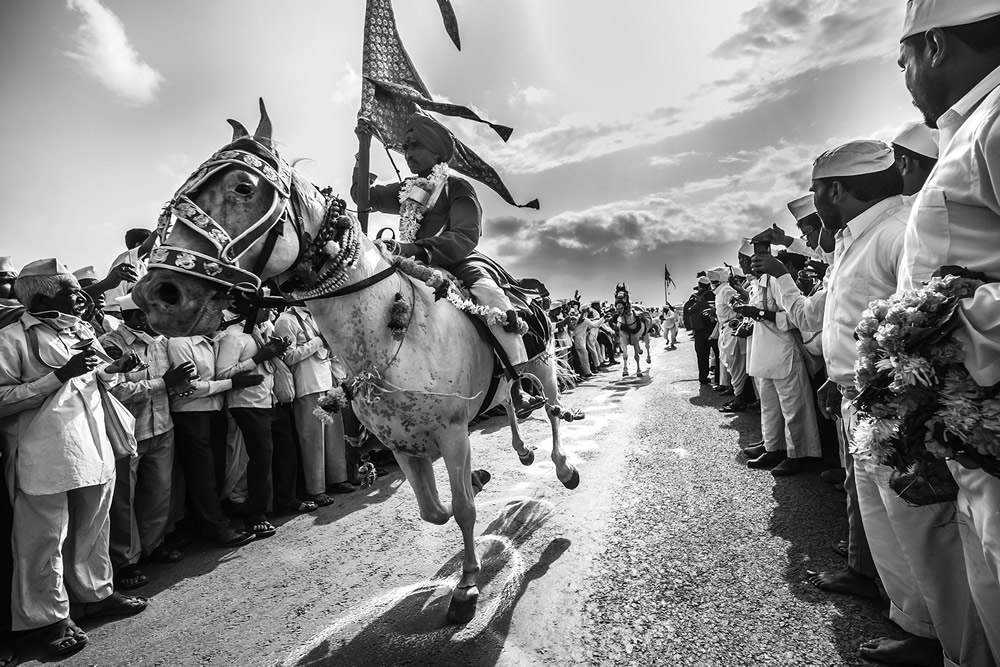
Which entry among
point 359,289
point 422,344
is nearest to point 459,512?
point 422,344

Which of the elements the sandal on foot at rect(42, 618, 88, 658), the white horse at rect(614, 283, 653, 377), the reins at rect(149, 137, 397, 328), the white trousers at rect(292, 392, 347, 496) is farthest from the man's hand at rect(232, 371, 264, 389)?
the white horse at rect(614, 283, 653, 377)

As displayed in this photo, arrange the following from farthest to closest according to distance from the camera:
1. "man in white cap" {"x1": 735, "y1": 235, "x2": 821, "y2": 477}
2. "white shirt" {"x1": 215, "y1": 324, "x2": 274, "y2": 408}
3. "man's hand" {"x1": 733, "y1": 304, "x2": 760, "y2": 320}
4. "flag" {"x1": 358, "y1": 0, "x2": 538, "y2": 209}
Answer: "man's hand" {"x1": 733, "y1": 304, "x2": 760, "y2": 320} → "man in white cap" {"x1": 735, "y1": 235, "x2": 821, "y2": 477} → "white shirt" {"x1": 215, "y1": 324, "x2": 274, "y2": 408} → "flag" {"x1": 358, "y1": 0, "x2": 538, "y2": 209}

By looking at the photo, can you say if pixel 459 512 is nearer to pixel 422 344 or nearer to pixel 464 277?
pixel 422 344

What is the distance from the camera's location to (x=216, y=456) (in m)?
5.61

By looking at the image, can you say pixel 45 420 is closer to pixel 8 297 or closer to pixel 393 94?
pixel 8 297

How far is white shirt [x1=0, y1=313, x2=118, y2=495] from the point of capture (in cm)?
359

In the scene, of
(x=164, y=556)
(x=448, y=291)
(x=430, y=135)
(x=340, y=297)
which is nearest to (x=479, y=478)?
(x=448, y=291)

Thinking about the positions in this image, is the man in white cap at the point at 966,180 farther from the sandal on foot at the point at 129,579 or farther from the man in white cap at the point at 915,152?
the sandal on foot at the point at 129,579

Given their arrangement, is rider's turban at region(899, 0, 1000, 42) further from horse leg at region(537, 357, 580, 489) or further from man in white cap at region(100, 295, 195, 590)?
man in white cap at region(100, 295, 195, 590)

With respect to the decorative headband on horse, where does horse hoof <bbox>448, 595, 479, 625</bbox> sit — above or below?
below

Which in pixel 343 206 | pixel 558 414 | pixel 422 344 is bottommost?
pixel 558 414

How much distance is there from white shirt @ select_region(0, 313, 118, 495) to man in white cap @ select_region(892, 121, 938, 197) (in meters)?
6.29

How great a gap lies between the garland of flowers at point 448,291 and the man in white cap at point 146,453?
2955 millimetres

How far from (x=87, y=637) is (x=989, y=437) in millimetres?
5413
